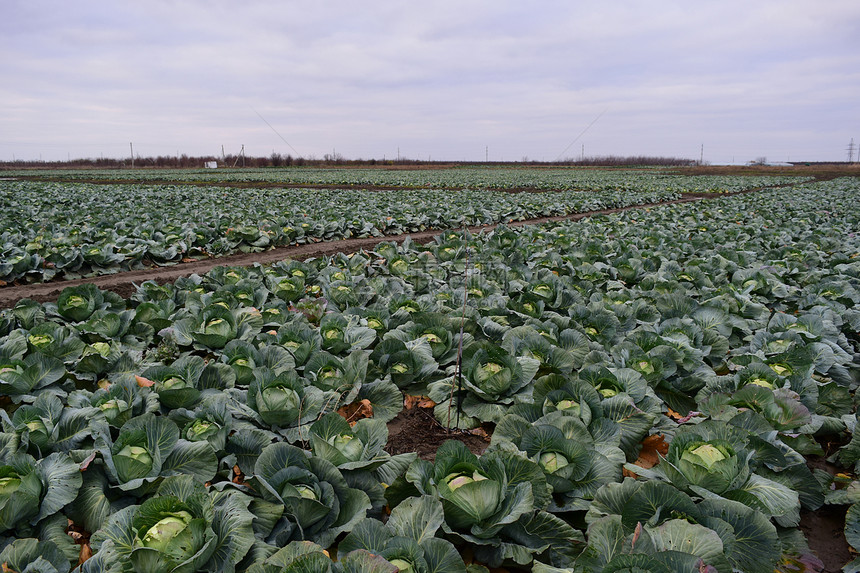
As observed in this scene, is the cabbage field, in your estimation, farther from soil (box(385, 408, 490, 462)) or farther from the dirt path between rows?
the dirt path between rows

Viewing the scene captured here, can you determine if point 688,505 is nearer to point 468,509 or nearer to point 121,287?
point 468,509

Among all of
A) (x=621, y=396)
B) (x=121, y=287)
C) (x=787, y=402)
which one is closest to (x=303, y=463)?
(x=621, y=396)

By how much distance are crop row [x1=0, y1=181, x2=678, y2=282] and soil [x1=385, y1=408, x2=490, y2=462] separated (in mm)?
3733

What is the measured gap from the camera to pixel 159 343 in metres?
4.22

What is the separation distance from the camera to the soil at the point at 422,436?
291 centimetres

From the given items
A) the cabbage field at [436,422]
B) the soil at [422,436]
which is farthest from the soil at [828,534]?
the soil at [422,436]

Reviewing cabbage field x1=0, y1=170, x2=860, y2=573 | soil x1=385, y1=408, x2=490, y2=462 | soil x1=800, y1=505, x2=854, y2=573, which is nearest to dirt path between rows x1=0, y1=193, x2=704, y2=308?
cabbage field x1=0, y1=170, x2=860, y2=573

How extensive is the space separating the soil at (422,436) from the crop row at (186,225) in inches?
147

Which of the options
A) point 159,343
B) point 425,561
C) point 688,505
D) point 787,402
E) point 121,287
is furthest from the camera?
point 121,287

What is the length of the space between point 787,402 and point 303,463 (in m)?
2.63

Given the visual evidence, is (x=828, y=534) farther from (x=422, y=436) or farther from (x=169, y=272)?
(x=169, y=272)

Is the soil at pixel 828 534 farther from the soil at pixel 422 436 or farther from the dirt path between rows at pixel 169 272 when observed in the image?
the dirt path between rows at pixel 169 272

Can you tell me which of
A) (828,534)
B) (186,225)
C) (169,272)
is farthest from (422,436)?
(186,225)

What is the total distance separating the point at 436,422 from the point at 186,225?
9216mm
